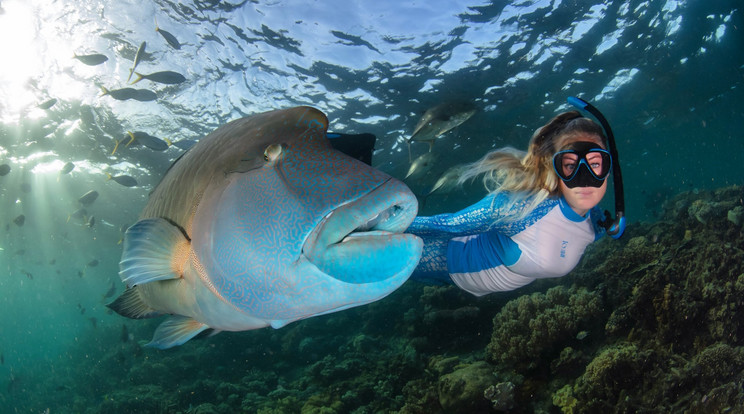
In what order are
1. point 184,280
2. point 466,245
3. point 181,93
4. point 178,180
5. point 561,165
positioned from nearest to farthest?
point 184,280 → point 178,180 → point 561,165 → point 466,245 → point 181,93

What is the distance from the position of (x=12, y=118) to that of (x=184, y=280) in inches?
650

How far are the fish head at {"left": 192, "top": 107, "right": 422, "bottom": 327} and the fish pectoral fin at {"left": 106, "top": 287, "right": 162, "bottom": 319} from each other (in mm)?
1212

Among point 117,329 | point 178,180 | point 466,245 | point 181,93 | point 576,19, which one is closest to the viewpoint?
point 178,180

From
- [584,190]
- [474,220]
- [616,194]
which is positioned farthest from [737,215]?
[474,220]

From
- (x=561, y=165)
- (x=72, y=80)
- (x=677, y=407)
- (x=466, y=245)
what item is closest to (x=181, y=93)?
(x=72, y=80)

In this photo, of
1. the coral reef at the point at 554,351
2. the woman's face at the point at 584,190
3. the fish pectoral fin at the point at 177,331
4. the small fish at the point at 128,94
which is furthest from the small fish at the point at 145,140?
the woman's face at the point at 584,190

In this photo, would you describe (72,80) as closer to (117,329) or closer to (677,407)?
(677,407)

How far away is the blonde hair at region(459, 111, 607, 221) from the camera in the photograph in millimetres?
3065

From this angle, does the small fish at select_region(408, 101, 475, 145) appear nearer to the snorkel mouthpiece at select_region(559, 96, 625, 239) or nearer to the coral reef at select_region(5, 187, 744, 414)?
the coral reef at select_region(5, 187, 744, 414)

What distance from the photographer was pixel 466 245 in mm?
3756

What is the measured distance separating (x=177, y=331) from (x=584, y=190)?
3203 millimetres

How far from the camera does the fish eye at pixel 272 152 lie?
1.18m

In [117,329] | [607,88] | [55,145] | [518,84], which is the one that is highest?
[607,88]

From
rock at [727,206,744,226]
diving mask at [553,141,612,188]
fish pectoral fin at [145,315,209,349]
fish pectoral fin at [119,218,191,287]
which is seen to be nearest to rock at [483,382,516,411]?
diving mask at [553,141,612,188]
